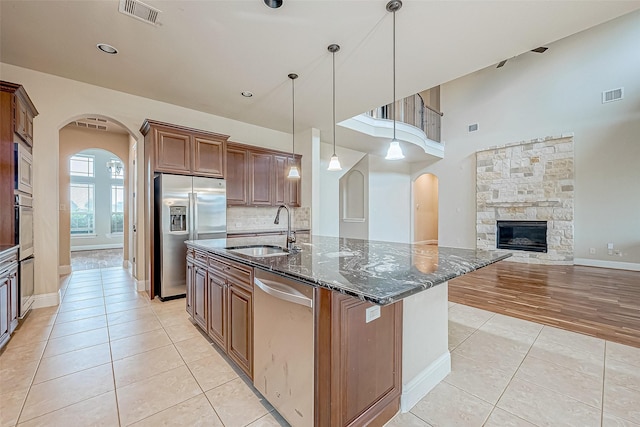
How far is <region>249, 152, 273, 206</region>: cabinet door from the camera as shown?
16.0 feet

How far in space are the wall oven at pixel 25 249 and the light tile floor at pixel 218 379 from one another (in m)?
0.30

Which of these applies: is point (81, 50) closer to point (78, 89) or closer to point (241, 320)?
point (78, 89)

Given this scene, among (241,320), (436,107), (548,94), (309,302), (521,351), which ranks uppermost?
(436,107)

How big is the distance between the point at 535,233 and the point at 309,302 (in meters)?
7.14

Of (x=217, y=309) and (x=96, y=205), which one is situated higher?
(x=96, y=205)

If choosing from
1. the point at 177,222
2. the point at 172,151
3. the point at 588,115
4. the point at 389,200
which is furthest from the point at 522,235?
the point at 172,151

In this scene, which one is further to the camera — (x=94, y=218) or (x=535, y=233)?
(x=94, y=218)

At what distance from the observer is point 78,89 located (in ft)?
11.5

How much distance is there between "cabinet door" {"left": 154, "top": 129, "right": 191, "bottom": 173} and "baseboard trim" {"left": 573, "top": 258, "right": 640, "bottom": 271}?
7946 millimetres

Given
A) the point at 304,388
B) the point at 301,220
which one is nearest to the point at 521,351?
the point at 304,388

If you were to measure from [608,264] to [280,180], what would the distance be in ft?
22.5

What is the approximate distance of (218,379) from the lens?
6.28 feet

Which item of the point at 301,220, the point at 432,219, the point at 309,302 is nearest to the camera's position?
the point at 309,302

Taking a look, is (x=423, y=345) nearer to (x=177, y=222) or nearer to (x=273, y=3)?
(x=273, y=3)
